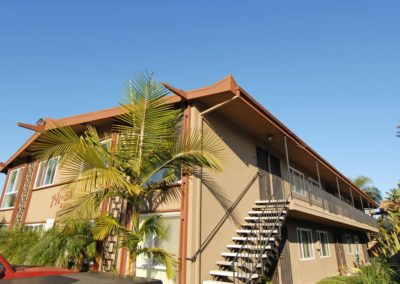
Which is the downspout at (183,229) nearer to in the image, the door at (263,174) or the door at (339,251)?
the door at (263,174)

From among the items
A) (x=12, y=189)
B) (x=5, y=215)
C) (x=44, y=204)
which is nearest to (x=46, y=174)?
(x=44, y=204)

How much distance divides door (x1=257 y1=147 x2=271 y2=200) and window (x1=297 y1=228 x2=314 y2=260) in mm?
2663

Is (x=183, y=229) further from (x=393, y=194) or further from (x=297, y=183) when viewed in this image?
(x=393, y=194)

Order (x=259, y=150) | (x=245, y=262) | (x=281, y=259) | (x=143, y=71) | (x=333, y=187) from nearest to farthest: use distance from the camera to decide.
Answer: (x=143, y=71), (x=245, y=262), (x=281, y=259), (x=259, y=150), (x=333, y=187)

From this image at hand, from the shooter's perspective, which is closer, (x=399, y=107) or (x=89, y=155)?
(x=89, y=155)

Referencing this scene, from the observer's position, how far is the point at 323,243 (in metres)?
15.1

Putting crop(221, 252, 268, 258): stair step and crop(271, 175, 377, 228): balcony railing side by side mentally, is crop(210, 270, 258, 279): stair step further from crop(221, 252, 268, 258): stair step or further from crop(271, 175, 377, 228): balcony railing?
crop(271, 175, 377, 228): balcony railing

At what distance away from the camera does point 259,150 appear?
39.2 feet

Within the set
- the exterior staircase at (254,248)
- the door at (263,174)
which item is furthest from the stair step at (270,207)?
the door at (263,174)

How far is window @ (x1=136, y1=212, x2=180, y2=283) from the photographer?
7414mm

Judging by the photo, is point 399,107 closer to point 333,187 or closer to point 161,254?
point 161,254

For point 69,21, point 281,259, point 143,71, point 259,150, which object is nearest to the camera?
point 143,71

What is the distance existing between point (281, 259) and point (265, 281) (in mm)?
1875

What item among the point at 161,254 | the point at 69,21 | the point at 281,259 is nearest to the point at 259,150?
the point at 281,259
